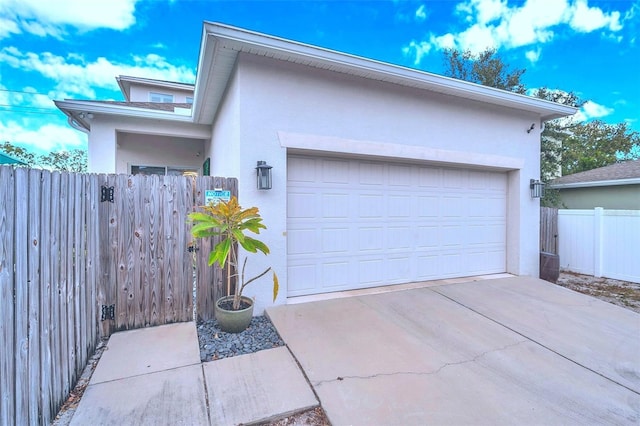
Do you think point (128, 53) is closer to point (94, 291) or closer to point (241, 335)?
point (94, 291)

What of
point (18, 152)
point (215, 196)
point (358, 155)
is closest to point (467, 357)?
point (358, 155)

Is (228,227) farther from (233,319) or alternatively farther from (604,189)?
(604,189)

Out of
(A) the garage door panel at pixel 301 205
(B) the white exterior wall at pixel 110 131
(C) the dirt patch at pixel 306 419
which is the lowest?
(C) the dirt patch at pixel 306 419

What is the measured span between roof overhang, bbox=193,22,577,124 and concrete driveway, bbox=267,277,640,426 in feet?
11.9

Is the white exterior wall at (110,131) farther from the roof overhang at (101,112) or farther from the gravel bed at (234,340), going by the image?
the gravel bed at (234,340)

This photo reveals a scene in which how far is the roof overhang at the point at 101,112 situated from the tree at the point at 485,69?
13025mm

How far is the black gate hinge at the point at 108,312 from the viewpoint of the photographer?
349cm

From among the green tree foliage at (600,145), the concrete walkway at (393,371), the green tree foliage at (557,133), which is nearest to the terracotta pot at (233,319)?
the concrete walkway at (393,371)

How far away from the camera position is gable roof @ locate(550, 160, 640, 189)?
30.3 feet

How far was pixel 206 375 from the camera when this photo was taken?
267 cm

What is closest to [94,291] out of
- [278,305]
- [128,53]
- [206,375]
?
[206,375]

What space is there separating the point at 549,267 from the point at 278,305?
19.5 ft

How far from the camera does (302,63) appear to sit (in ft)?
14.1

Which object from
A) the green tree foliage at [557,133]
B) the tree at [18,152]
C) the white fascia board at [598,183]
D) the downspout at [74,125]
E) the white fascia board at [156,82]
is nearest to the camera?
the downspout at [74,125]
